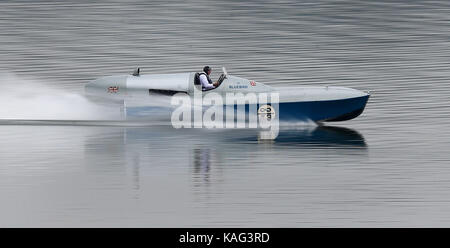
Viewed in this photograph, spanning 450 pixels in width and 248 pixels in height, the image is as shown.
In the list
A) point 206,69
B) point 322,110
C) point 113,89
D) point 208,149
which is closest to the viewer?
point 208,149

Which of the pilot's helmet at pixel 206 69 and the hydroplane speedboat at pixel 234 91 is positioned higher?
the pilot's helmet at pixel 206 69

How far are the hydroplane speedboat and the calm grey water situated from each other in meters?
0.42

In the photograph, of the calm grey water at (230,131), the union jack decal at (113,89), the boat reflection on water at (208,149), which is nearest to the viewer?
the calm grey water at (230,131)

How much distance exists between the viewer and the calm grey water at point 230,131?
13820 mm

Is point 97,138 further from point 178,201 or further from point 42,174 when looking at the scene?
point 178,201

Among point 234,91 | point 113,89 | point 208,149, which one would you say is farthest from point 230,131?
point 208,149

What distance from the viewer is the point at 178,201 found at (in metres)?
14.2

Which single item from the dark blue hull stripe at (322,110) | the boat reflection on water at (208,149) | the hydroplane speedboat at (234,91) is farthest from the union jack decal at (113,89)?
the dark blue hull stripe at (322,110)

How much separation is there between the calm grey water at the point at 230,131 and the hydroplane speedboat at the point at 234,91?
1.37 feet

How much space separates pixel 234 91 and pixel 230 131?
0.96 m

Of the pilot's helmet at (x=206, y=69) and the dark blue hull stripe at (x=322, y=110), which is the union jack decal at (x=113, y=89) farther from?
the dark blue hull stripe at (x=322, y=110)

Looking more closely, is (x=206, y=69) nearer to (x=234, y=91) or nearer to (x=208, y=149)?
(x=234, y=91)

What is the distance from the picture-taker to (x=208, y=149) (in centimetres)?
1956

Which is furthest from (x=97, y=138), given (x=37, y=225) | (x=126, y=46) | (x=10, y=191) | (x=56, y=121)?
(x=126, y=46)
